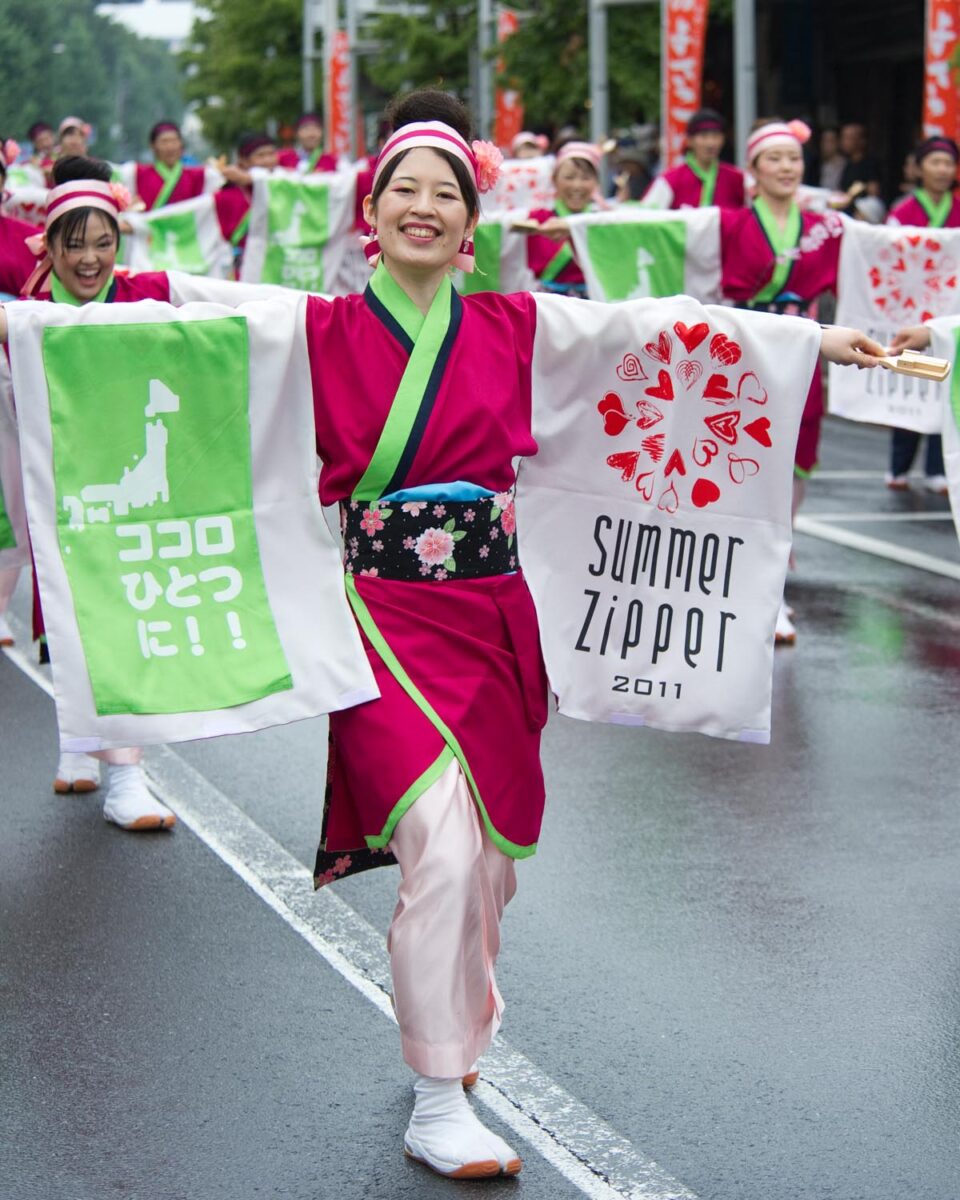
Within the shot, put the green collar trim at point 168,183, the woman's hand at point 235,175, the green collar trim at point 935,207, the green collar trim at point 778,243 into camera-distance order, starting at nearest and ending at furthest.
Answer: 1. the green collar trim at point 778,243
2. the green collar trim at point 935,207
3. the woman's hand at point 235,175
4. the green collar trim at point 168,183

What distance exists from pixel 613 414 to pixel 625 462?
4.2 inches

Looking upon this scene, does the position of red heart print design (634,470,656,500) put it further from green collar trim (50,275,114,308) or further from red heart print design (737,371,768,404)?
green collar trim (50,275,114,308)

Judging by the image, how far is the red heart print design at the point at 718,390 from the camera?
13.8ft

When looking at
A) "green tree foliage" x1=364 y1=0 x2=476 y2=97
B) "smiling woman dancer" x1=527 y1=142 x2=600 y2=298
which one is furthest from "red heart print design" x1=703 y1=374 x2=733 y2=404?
"green tree foliage" x1=364 y1=0 x2=476 y2=97

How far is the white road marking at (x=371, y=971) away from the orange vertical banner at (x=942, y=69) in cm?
951

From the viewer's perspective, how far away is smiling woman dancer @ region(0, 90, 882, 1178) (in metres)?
3.56

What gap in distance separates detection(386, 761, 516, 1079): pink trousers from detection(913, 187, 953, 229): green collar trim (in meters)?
7.65

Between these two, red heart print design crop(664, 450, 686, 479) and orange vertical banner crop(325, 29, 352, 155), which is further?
orange vertical banner crop(325, 29, 352, 155)

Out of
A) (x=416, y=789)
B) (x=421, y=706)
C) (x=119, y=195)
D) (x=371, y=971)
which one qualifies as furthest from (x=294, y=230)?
(x=416, y=789)

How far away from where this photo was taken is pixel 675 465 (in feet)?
13.9

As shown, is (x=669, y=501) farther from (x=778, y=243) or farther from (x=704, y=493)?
(x=778, y=243)

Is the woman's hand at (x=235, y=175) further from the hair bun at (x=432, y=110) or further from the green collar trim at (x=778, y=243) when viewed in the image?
the hair bun at (x=432, y=110)

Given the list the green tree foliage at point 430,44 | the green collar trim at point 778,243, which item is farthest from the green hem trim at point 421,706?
the green tree foliage at point 430,44

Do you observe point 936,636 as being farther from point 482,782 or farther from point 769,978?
point 482,782
